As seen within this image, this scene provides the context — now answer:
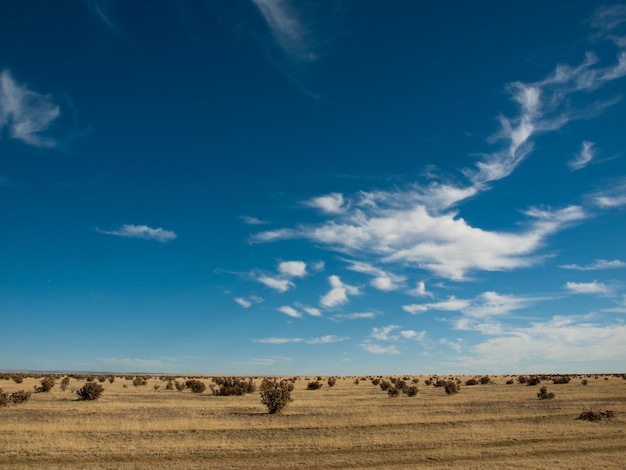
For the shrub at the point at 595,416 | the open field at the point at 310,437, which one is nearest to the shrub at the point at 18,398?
the open field at the point at 310,437

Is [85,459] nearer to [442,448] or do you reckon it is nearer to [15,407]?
[442,448]

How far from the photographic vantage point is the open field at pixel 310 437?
16.8 m

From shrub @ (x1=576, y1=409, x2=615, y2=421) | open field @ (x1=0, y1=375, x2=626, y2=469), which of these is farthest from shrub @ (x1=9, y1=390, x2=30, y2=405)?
shrub @ (x1=576, y1=409, x2=615, y2=421)

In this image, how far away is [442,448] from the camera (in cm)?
1909

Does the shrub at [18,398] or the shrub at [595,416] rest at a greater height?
the shrub at [18,398]

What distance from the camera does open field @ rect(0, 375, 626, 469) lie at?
1678cm

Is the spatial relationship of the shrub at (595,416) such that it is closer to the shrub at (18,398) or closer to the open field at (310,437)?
the open field at (310,437)

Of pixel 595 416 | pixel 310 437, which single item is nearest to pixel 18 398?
pixel 310 437

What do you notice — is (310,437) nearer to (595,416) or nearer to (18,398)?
(595,416)

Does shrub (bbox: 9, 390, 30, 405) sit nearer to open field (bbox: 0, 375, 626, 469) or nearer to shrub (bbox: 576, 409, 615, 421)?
open field (bbox: 0, 375, 626, 469)

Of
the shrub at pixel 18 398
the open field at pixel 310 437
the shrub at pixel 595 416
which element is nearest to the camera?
the open field at pixel 310 437

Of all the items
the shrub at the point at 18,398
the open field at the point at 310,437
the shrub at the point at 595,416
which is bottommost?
the open field at the point at 310,437

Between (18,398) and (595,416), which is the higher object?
(18,398)

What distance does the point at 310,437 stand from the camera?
853 inches
